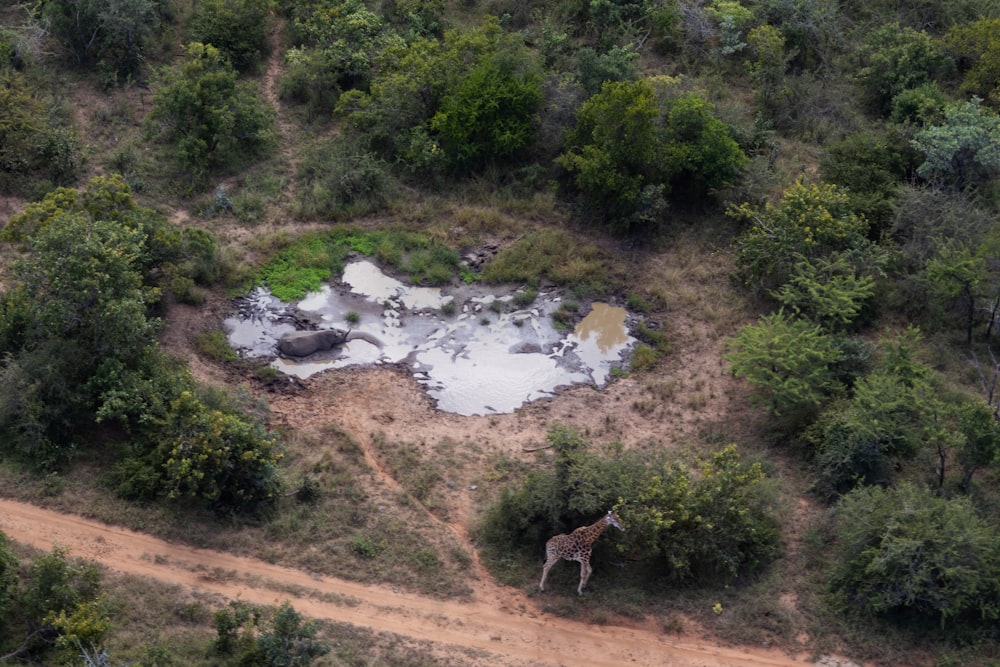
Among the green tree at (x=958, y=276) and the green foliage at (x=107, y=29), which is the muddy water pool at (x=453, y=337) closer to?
the green tree at (x=958, y=276)

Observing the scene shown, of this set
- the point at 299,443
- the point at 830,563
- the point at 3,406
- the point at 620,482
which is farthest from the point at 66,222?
the point at 830,563

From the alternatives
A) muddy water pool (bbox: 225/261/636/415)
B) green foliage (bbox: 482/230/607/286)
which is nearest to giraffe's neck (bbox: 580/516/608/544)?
muddy water pool (bbox: 225/261/636/415)

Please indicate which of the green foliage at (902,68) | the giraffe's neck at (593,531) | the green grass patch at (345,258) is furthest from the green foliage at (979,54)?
the giraffe's neck at (593,531)

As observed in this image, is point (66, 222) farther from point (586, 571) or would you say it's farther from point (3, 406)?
point (586, 571)

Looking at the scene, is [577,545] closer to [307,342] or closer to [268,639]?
[268,639]

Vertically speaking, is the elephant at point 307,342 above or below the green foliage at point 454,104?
below

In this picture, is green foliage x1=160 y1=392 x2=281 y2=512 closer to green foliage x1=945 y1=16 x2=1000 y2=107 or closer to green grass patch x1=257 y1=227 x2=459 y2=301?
green grass patch x1=257 y1=227 x2=459 y2=301
